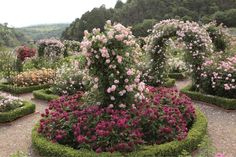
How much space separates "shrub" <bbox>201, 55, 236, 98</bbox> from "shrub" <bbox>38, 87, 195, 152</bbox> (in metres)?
2.93

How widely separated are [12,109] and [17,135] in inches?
74.7

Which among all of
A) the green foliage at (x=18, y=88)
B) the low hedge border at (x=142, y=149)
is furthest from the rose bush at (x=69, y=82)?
the low hedge border at (x=142, y=149)

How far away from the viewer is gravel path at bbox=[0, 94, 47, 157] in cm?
786

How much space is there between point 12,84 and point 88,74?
7.95 m

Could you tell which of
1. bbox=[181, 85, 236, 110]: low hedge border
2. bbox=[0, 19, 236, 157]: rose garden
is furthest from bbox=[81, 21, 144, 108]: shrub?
bbox=[181, 85, 236, 110]: low hedge border

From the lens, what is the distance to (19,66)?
17203 millimetres

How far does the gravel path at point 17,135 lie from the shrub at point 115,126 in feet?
2.05

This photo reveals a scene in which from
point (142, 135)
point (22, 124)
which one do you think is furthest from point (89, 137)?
point (22, 124)

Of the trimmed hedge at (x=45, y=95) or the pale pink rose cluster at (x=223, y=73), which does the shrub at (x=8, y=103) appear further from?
the pale pink rose cluster at (x=223, y=73)

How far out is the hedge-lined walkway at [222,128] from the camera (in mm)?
7473

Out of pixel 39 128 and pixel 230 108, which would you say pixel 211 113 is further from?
pixel 39 128

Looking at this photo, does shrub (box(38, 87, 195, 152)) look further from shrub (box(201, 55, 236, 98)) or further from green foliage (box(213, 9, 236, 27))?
green foliage (box(213, 9, 236, 27))

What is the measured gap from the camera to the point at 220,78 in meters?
11.0

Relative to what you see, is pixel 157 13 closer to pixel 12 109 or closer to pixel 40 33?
pixel 12 109
